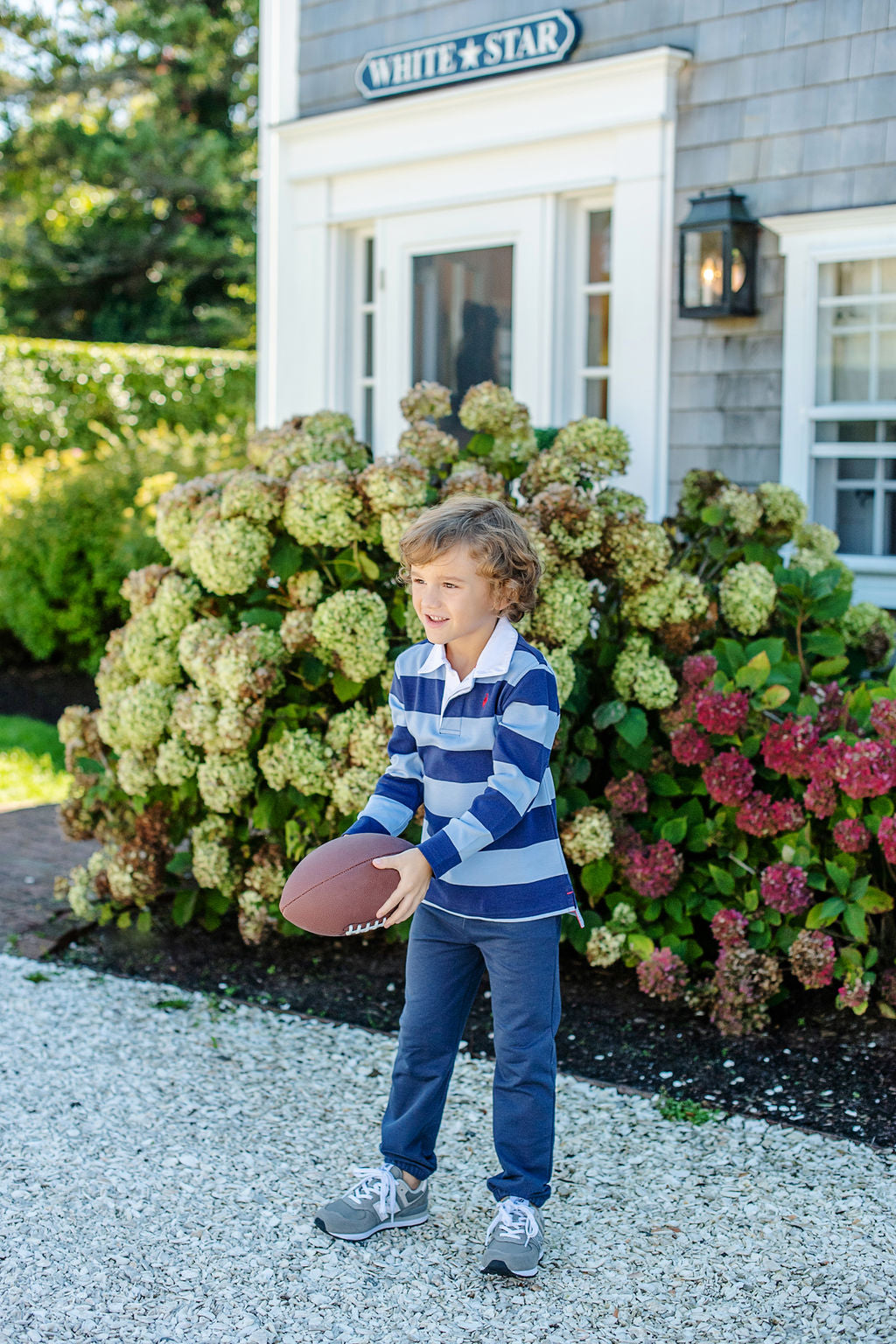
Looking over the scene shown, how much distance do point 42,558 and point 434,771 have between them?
761cm

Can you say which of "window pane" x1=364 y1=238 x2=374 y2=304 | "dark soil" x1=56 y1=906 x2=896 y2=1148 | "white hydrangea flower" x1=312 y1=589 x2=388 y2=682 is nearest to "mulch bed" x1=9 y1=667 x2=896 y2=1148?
"dark soil" x1=56 y1=906 x2=896 y2=1148

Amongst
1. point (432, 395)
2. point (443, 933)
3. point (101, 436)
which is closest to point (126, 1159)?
point (443, 933)

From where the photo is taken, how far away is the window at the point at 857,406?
→ 5.48 m

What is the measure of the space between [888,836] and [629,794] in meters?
0.81

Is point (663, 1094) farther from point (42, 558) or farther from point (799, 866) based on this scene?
point (42, 558)

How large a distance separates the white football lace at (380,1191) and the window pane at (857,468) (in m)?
3.75

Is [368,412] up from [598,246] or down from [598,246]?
down

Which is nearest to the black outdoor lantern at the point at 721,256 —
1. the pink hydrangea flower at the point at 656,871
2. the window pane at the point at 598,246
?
the window pane at the point at 598,246

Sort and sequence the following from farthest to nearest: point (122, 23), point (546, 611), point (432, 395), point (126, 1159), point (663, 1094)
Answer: point (122, 23)
point (432, 395)
point (546, 611)
point (663, 1094)
point (126, 1159)

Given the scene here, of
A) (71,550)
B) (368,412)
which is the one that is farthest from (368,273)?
(71,550)

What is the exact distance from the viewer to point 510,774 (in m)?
2.62

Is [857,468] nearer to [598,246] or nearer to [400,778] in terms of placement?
[598,246]

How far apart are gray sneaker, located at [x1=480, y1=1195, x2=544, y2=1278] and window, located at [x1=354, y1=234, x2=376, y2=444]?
5.19m

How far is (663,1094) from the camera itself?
11.4 ft
